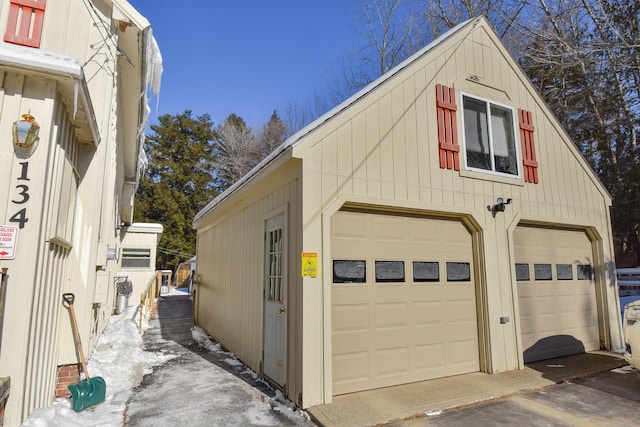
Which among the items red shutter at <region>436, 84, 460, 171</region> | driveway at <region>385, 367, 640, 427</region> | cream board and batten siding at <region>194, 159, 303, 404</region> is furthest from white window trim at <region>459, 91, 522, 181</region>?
driveway at <region>385, 367, 640, 427</region>

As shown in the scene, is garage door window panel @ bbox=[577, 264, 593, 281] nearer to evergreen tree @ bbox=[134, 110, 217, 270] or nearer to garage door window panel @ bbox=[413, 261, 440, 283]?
garage door window panel @ bbox=[413, 261, 440, 283]

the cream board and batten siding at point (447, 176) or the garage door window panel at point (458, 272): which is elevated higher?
the cream board and batten siding at point (447, 176)

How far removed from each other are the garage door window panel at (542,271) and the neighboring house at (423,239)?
0.03 meters

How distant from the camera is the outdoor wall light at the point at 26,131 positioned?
122 inches

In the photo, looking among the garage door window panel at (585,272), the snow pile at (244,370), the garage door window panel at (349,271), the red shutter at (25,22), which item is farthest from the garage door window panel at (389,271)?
the red shutter at (25,22)

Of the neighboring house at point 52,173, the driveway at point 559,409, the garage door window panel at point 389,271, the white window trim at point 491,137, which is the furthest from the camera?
the white window trim at point 491,137

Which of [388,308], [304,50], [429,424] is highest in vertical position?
[304,50]

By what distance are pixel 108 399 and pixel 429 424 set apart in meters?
3.62

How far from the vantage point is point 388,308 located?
502 cm

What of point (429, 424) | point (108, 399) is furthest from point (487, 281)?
point (108, 399)

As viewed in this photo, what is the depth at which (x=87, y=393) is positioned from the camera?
411 cm

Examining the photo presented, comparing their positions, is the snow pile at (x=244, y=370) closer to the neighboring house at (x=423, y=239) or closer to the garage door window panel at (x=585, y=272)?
the neighboring house at (x=423, y=239)

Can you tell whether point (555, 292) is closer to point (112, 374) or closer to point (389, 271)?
point (389, 271)

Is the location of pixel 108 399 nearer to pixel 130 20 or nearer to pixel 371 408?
pixel 371 408
